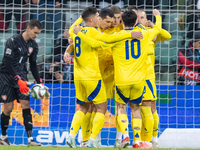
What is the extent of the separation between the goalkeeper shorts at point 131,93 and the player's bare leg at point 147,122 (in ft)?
1.57

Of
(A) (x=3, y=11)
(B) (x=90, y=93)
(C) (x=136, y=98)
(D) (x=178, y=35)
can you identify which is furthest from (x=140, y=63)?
(A) (x=3, y=11)

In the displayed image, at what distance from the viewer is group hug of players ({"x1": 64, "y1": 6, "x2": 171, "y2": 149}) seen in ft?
15.1

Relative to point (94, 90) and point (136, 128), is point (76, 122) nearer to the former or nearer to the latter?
point (94, 90)

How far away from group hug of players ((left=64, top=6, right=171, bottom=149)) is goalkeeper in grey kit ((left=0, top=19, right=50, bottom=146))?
911 millimetres

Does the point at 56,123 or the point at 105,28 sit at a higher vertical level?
the point at 105,28

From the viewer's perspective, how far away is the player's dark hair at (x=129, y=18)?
462 cm

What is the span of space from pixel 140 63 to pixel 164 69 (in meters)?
2.71

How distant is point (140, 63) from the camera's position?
467 cm

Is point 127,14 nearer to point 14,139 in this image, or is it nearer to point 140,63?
point 140,63

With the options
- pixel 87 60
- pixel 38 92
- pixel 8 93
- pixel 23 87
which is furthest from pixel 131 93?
pixel 8 93

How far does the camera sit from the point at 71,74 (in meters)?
7.35

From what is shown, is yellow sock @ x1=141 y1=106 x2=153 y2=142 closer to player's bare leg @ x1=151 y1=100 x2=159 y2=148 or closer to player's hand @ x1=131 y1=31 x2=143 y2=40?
player's bare leg @ x1=151 y1=100 x2=159 y2=148

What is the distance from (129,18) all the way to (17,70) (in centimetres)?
209

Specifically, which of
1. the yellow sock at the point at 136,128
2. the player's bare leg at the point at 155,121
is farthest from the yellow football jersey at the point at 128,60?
the player's bare leg at the point at 155,121
